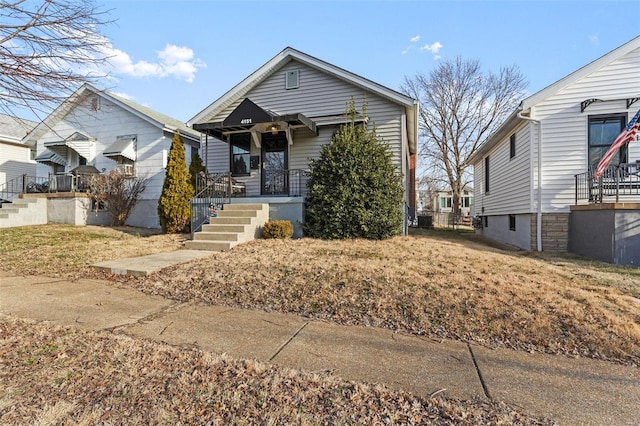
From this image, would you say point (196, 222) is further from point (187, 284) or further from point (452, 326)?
point (452, 326)

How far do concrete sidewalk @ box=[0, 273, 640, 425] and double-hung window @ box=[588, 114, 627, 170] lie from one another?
8.75 m

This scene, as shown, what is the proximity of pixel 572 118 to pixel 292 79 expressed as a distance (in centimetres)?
908

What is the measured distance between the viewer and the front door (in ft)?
37.8

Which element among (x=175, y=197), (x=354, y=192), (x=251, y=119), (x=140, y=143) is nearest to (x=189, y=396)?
(x=354, y=192)

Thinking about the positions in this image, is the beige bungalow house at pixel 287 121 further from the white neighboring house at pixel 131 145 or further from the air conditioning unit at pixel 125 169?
the air conditioning unit at pixel 125 169

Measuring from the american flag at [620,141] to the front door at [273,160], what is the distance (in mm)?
9229

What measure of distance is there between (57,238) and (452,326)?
1135cm

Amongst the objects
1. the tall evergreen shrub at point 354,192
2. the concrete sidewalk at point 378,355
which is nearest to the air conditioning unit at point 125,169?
the tall evergreen shrub at point 354,192

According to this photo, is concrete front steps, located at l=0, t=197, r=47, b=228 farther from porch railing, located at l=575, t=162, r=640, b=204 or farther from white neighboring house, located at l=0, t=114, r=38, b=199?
porch railing, located at l=575, t=162, r=640, b=204

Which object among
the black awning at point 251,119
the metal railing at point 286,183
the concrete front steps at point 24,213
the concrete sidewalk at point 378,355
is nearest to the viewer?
the concrete sidewalk at point 378,355

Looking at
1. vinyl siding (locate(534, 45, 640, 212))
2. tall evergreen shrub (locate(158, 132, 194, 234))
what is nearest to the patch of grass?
vinyl siding (locate(534, 45, 640, 212))

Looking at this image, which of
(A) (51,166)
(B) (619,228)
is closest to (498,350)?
(B) (619,228)

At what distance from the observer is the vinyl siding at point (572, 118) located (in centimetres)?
899

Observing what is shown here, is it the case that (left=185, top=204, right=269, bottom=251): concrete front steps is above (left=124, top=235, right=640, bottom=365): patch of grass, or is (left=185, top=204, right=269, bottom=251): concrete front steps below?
above
